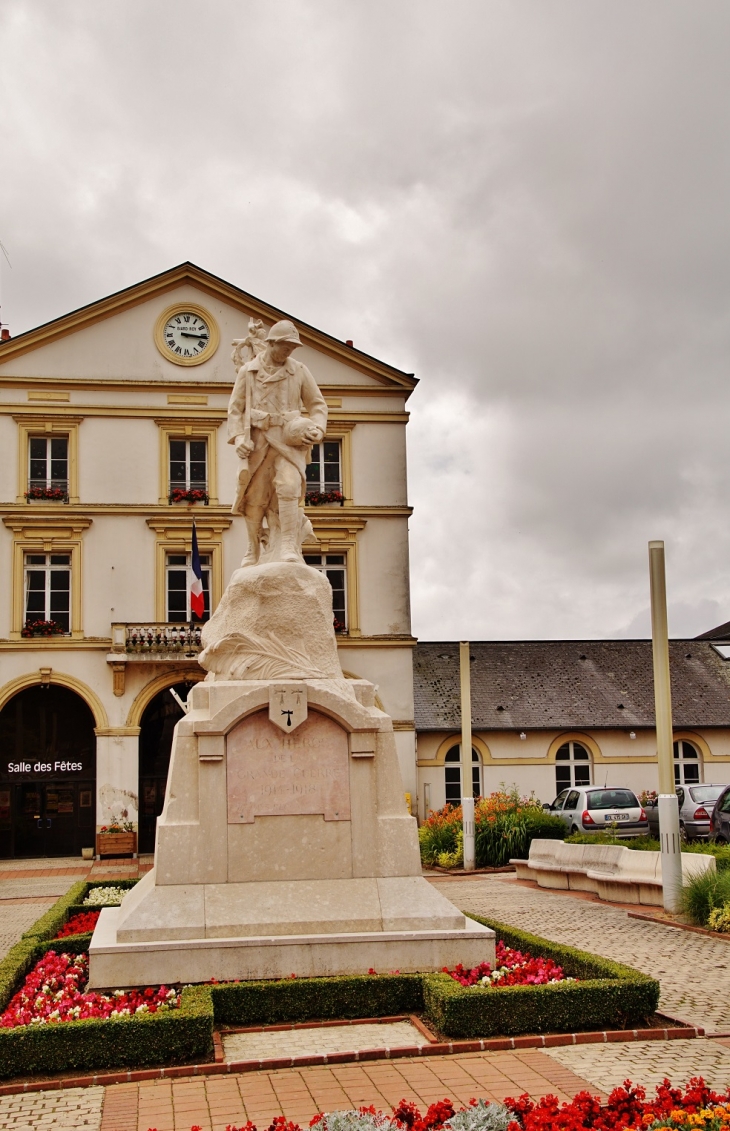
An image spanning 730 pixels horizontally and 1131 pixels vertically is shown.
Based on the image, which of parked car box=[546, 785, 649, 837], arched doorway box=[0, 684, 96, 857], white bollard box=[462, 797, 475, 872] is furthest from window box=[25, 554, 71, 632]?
parked car box=[546, 785, 649, 837]

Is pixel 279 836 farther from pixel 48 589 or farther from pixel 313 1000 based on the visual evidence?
pixel 48 589

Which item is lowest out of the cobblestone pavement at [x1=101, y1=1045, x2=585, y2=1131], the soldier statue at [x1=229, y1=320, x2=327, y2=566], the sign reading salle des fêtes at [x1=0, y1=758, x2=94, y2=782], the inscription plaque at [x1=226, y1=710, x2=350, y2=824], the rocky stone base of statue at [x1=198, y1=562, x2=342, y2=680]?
the cobblestone pavement at [x1=101, y1=1045, x2=585, y2=1131]

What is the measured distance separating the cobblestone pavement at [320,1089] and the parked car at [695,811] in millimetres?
15705

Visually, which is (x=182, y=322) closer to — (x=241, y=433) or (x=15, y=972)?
(x=241, y=433)

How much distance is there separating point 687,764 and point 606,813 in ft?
38.5

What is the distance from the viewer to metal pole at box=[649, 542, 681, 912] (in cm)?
1441

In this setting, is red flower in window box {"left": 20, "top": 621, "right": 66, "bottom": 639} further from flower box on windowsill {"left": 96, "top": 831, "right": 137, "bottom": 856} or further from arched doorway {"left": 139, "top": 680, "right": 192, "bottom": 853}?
flower box on windowsill {"left": 96, "top": 831, "right": 137, "bottom": 856}

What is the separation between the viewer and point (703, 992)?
31.2 feet

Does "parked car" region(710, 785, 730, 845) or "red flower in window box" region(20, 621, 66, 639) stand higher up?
"red flower in window box" region(20, 621, 66, 639)

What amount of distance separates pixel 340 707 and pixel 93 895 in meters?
7.86

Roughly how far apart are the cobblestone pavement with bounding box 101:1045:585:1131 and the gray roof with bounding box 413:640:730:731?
25.1m

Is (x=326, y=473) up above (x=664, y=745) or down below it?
above

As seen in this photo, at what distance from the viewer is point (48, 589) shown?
99.8 feet

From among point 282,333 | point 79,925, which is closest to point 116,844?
point 79,925
